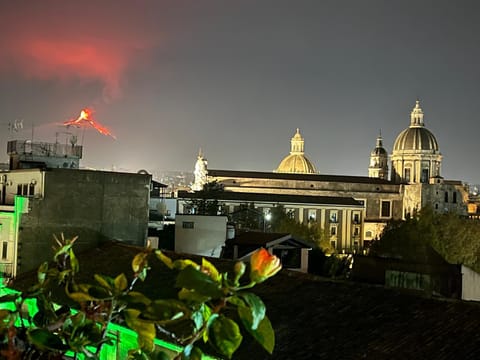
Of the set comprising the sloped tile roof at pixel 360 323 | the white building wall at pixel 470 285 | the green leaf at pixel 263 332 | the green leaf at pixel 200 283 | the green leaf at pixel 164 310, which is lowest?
the white building wall at pixel 470 285

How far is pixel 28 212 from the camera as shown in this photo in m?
25.0

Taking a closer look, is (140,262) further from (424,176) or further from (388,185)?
(424,176)

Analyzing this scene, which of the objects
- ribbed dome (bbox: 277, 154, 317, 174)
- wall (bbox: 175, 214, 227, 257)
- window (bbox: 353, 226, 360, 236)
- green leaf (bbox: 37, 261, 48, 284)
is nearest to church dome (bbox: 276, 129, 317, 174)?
ribbed dome (bbox: 277, 154, 317, 174)

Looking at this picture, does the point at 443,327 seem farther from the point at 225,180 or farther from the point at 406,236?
the point at 225,180

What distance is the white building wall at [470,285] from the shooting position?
26156 mm

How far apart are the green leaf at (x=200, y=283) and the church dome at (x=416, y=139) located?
140 m

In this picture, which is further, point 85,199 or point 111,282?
point 85,199

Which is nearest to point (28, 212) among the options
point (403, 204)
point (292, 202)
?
point (292, 202)

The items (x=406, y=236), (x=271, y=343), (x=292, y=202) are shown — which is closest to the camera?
(x=271, y=343)

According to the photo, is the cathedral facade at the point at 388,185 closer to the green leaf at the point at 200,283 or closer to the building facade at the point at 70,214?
the building facade at the point at 70,214

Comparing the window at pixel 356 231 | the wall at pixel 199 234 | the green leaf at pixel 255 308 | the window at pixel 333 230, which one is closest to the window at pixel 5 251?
the wall at pixel 199 234

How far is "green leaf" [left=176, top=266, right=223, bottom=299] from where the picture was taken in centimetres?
305

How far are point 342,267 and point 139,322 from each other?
34803 mm

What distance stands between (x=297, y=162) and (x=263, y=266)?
149m
